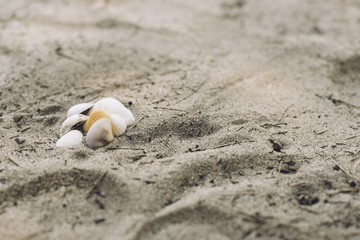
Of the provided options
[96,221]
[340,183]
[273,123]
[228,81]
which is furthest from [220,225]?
[228,81]

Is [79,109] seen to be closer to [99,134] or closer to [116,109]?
[116,109]

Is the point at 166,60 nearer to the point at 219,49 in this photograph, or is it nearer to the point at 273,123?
the point at 219,49

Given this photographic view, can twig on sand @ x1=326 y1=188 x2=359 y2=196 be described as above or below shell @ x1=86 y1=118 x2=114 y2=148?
below

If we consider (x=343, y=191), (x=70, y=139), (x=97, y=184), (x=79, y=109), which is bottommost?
(x=343, y=191)

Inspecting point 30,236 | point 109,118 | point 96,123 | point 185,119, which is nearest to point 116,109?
point 109,118

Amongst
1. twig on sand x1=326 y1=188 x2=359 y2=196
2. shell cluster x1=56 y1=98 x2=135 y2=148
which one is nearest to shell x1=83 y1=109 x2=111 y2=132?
shell cluster x1=56 y1=98 x2=135 y2=148

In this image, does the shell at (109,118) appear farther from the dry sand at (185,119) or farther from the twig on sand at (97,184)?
the twig on sand at (97,184)

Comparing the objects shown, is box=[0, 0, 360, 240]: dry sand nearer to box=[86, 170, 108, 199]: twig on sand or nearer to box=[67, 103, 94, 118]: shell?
box=[86, 170, 108, 199]: twig on sand
